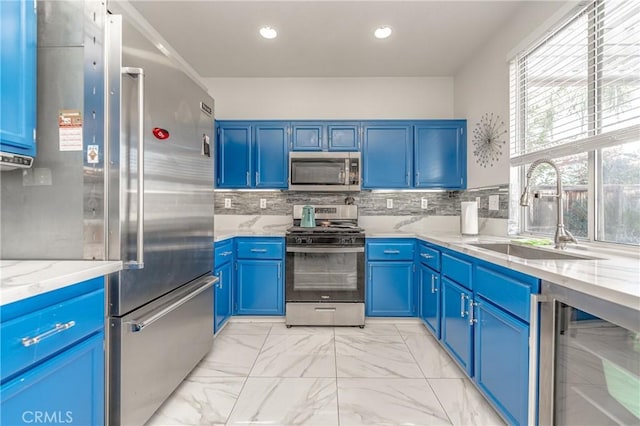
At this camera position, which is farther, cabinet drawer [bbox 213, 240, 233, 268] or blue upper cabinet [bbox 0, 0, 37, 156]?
cabinet drawer [bbox 213, 240, 233, 268]

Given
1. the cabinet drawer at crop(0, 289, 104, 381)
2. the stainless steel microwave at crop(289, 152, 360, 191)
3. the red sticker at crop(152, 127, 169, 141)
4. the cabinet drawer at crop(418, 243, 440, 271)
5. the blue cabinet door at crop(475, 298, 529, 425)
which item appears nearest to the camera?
the cabinet drawer at crop(0, 289, 104, 381)

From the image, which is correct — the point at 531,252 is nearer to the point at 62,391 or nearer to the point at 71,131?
the point at 62,391

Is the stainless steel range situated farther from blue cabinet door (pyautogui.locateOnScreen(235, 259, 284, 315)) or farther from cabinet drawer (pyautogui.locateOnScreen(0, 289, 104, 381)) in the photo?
cabinet drawer (pyautogui.locateOnScreen(0, 289, 104, 381))

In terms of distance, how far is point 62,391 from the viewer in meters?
1.02

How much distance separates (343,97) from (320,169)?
1031 millimetres

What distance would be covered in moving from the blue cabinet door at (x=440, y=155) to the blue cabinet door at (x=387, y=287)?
0.97 m

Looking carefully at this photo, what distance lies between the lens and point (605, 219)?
1749 mm

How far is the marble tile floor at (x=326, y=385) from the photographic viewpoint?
1643 mm

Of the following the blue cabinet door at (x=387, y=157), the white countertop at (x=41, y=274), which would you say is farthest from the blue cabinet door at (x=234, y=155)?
the white countertop at (x=41, y=274)

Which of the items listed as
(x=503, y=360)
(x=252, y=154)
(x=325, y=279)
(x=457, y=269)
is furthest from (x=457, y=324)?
(x=252, y=154)

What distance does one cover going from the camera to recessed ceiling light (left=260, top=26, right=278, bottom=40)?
258 centimetres

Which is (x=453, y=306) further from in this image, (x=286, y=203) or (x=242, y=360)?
(x=286, y=203)

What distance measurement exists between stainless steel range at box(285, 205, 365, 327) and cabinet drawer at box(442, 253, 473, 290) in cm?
86

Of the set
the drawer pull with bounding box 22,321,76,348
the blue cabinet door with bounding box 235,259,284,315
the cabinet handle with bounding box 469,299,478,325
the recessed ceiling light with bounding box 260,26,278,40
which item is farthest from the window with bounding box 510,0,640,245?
the drawer pull with bounding box 22,321,76,348
